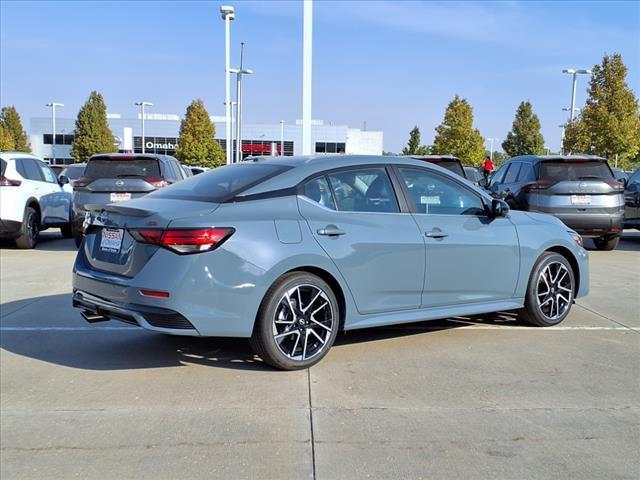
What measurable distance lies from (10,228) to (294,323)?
27.8ft

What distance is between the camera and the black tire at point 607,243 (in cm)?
1212

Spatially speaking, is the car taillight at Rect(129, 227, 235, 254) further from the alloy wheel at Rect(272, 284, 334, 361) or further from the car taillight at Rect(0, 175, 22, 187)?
the car taillight at Rect(0, 175, 22, 187)

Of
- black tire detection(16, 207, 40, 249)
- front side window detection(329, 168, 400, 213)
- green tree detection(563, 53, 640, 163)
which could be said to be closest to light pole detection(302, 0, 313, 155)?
black tire detection(16, 207, 40, 249)

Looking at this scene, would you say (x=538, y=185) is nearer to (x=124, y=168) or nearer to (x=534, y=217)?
(x=534, y=217)

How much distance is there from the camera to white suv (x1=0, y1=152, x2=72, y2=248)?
11.1m

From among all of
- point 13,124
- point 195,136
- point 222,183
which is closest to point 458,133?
point 195,136

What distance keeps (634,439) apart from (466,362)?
1522mm

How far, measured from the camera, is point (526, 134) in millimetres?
58688

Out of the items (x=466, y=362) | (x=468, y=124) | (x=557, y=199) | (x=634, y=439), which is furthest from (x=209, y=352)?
(x=468, y=124)

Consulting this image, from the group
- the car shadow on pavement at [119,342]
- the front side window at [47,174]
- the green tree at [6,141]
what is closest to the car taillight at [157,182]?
the front side window at [47,174]

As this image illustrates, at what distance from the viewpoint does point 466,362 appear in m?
5.02

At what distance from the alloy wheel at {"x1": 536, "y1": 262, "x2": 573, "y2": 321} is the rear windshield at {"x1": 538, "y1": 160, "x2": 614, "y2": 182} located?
545cm

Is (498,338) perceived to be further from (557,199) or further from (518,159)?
(518,159)

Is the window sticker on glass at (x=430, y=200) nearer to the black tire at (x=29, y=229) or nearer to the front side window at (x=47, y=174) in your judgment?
the black tire at (x=29, y=229)
